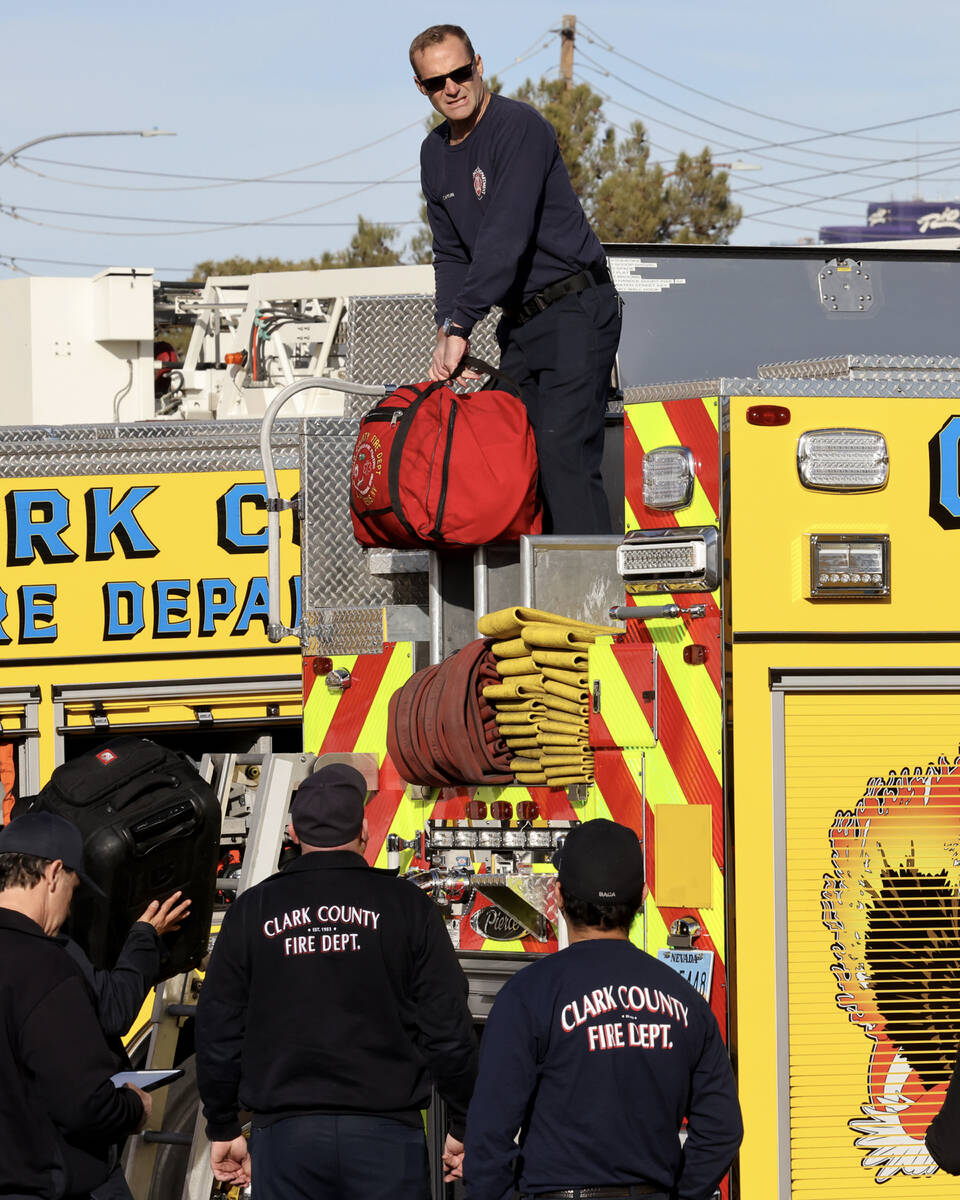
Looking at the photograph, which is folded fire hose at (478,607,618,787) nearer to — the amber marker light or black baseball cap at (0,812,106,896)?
the amber marker light

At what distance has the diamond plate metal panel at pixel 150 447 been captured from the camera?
25.0ft

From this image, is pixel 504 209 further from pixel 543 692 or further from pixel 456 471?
pixel 543 692

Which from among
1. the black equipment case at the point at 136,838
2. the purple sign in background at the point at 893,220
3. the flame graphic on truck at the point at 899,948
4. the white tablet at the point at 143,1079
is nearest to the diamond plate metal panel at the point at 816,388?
the flame graphic on truck at the point at 899,948

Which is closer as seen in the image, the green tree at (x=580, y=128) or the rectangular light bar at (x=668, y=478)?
the rectangular light bar at (x=668, y=478)

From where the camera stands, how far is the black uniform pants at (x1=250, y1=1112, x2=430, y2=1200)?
4.15m

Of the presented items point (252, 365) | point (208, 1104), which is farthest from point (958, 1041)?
point (252, 365)

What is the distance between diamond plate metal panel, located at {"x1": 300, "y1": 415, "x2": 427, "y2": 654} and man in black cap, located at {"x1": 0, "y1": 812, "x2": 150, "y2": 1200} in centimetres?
233

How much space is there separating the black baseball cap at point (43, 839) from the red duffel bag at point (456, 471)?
157 cm

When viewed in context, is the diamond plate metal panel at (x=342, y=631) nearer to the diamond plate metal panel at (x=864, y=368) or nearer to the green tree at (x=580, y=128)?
the diamond plate metal panel at (x=864, y=368)

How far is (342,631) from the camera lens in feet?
20.1

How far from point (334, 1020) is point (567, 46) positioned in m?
35.3

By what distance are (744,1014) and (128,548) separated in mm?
4136

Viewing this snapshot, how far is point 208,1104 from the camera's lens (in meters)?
4.44

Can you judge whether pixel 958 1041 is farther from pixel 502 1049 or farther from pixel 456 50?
pixel 456 50
